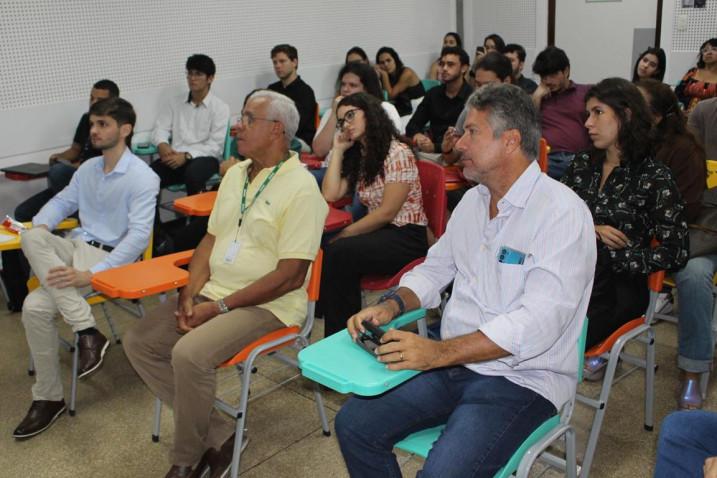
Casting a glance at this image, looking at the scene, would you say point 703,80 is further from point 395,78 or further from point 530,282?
point 530,282

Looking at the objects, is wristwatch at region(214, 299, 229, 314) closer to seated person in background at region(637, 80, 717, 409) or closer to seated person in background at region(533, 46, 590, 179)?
seated person in background at region(637, 80, 717, 409)

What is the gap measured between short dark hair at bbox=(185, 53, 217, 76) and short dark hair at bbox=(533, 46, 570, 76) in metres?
2.49

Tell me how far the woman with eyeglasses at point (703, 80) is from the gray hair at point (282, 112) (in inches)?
141

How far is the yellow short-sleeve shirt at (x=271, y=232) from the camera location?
2539 millimetres

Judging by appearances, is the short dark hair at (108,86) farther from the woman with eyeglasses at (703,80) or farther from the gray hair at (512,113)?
the woman with eyeglasses at (703,80)

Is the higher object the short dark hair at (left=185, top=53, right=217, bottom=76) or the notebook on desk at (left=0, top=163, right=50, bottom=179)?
the short dark hair at (left=185, top=53, right=217, bottom=76)

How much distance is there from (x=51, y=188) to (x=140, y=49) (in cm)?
149

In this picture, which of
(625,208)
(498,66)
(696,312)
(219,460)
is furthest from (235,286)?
(498,66)

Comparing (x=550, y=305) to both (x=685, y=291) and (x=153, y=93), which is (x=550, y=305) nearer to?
(x=685, y=291)

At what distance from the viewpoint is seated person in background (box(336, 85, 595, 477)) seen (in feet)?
5.89

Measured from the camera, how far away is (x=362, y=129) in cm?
341

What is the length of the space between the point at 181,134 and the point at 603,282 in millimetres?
3915

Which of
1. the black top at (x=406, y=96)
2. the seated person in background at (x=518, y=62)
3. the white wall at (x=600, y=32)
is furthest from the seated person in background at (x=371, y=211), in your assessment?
the white wall at (x=600, y=32)

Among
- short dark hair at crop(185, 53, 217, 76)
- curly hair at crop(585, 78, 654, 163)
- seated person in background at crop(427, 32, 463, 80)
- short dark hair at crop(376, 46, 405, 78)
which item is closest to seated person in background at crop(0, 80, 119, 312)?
short dark hair at crop(185, 53, 217, 76)
